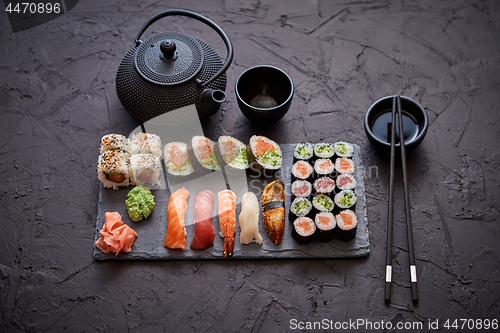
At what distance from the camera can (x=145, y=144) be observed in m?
3.10

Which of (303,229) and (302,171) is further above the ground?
(302,171)

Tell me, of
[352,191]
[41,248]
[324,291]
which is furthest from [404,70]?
[41,248]

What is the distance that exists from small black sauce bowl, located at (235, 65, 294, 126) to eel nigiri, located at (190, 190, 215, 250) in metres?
0.77

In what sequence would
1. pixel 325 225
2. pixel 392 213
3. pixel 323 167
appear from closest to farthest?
1. pixel 325 225
2. pixel 392 213
3. pixel 323 167

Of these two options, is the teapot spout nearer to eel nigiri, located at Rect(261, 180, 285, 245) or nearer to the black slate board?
the black slate board

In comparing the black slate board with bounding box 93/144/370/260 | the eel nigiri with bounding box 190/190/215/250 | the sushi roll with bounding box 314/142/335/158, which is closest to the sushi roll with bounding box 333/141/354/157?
the sushi roll with bounding box 314/142/335/158

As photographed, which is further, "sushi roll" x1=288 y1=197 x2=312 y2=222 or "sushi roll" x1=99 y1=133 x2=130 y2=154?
"sushi roll" x1=99 y1=133 x2=130 y2=154

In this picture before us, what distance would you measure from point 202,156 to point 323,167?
86cm

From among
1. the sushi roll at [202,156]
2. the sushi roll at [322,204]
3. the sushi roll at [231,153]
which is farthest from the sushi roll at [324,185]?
the sushi roll at [202,156]

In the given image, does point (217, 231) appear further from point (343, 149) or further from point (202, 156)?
point (343, 149)

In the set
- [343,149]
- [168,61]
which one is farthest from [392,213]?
[168,61]

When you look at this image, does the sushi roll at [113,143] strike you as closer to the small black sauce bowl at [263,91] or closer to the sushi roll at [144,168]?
the sushi roll at [144,168]

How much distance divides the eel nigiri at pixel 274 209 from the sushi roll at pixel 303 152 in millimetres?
226

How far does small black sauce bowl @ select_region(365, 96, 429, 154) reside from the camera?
10.3 feet
